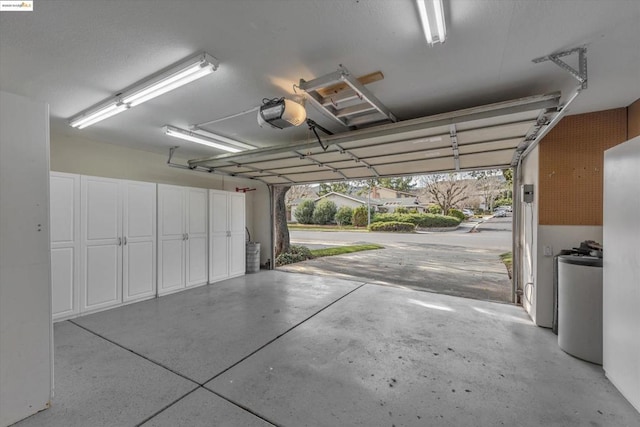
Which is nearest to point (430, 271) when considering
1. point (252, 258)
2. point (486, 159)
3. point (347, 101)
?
point (486, 159)

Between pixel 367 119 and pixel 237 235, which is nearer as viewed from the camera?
pixel 367 119

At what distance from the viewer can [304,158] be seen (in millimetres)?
4602

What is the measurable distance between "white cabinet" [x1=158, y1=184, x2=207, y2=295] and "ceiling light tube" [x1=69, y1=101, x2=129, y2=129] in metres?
1.45

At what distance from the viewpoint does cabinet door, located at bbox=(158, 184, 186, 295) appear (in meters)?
4.70

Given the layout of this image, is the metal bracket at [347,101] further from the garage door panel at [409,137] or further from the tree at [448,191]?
the tree at [448,191]

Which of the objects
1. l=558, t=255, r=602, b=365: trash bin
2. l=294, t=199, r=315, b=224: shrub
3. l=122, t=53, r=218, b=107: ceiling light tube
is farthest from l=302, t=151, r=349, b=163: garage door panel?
l=294, t=199, r=315, b=224: shrub

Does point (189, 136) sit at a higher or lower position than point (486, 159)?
higher

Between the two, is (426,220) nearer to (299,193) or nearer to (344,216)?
(344,216)

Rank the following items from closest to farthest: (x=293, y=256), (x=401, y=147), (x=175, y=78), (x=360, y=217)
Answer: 1. (x=175, y=78)
2. (x=401, y=147)
3. (x=293, y=256)
4. (x=360, y=217)

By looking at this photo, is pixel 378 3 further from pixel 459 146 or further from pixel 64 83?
pixel 64 83

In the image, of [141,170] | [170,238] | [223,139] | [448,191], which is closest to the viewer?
[223,139]

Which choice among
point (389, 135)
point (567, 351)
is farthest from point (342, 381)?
point (389, 135)

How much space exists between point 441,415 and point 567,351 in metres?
1.93

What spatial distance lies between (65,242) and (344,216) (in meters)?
20.0
